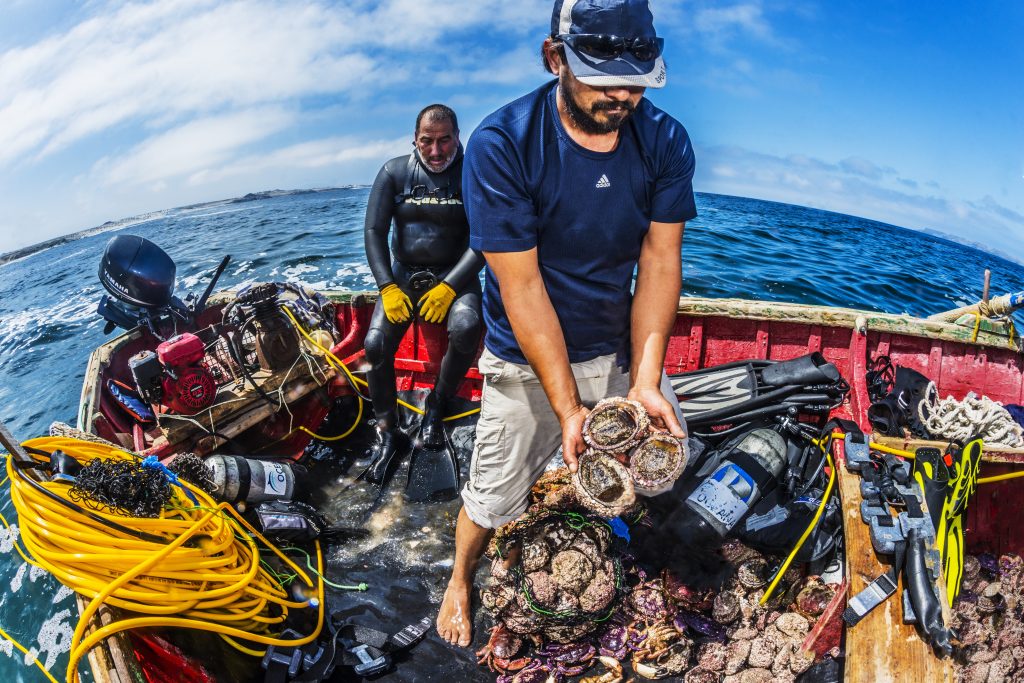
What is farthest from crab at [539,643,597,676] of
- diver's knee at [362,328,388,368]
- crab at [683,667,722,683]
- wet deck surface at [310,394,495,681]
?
diver's knee at [362,328,388,368]

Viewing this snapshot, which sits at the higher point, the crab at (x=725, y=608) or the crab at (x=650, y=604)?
the crab at (x=725, y=608)

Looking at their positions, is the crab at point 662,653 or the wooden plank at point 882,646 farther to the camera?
the crab at point 662,653

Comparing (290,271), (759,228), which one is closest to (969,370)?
(290,271)

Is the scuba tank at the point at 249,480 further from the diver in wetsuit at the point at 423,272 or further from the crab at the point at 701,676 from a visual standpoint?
the crab at the point at 701,676

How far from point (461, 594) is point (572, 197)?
6.35 ft

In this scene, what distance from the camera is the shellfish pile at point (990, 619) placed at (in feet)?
7.89

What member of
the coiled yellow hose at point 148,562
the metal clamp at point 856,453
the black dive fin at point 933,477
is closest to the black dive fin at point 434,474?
the coiled yellow hose at point 148,562

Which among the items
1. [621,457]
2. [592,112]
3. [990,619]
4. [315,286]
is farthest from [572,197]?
[315,286]

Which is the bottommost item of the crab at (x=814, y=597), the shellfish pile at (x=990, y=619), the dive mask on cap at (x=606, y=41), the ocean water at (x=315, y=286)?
the ocean water at (x=315, y=286)

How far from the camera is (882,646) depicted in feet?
6.30

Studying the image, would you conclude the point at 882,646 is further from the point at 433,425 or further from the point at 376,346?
the point at 376,346

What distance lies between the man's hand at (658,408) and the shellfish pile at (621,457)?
53 millimetres

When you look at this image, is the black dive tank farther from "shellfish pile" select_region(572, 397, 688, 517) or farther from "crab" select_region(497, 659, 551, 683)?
"shellfish pile" select_region(572, 397, 688, 517)

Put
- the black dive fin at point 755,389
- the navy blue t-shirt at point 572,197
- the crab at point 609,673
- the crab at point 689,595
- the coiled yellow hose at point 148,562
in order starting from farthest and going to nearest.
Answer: the black dive fin at point 755,389 < the crab at point 689,595 < the crab at point 609,673 < the coiled yellow hose at point 148,562 < the navy blue t-shirt at point 572,197
